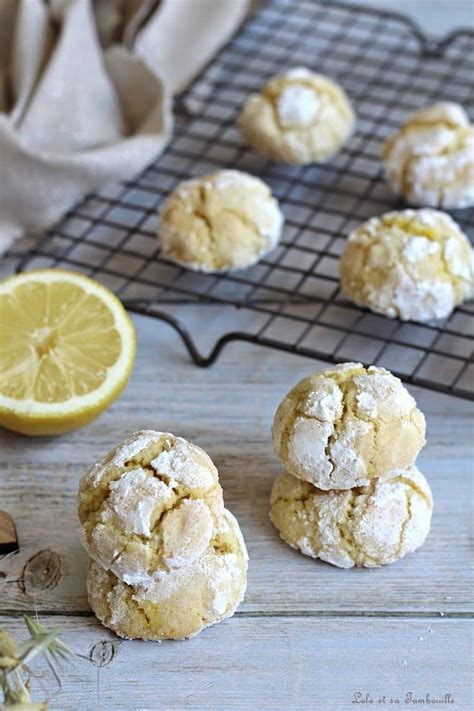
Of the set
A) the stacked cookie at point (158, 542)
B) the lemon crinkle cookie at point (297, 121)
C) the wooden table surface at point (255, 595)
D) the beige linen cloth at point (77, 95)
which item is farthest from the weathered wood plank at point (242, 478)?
the lemon crinkle cookie at point (297, 121)

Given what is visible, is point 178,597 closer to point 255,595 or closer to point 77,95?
point 255,595

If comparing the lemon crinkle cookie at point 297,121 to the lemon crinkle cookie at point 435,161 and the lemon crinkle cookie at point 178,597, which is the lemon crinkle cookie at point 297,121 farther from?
the lemon crinkle cookie at point 178,597

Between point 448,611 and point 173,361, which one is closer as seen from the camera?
point 448,611

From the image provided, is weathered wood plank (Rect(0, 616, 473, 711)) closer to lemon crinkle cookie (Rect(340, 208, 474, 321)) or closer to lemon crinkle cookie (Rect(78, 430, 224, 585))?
lemon crinkle cookie (Rect(78, 430, 224, 585))

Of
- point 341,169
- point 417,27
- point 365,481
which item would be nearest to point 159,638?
point 365,481

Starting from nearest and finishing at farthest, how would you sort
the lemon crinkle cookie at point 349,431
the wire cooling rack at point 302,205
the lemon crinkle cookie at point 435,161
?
the lemon crinkle cookie at point 349,431
the wire cooling rack at point 302,205
the lemon crinkle cookie at point 435,161

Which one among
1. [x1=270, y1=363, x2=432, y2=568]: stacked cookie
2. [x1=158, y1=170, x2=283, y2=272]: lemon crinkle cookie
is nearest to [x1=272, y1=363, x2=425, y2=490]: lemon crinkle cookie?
[x1=270, y1=363, x2=432, y2=568]: stacked cookie

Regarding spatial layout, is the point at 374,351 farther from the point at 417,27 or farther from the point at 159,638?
the point at 417,27
